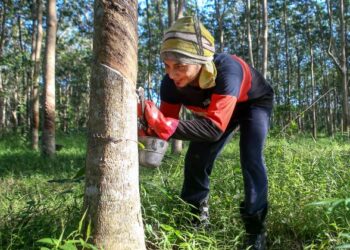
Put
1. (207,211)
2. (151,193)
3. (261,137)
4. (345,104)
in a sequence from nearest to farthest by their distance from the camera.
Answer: (261,137) < (207,211) < (151,193) < (345,104)

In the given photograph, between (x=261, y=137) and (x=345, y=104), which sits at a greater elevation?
(x=345, y=104)

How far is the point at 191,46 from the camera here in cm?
221

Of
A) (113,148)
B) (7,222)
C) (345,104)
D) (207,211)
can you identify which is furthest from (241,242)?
(345,104)

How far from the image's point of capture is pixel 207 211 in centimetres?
310

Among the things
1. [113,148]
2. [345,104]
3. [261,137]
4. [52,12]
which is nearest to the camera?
[113,148]

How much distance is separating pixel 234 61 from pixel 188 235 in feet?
3.47

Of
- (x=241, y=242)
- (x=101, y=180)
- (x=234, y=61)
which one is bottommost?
(x=241, y=242)

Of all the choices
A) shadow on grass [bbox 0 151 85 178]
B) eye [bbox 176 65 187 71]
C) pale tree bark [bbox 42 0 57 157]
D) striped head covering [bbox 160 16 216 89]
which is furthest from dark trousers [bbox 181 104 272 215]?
pale tree bark [bbox 42 0 57 157]

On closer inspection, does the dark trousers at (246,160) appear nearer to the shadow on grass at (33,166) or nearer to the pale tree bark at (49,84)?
the shadow on grass at (33,166)

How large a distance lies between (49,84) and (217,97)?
21.9 feet

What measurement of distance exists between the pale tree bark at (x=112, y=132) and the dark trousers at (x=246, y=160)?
925mm

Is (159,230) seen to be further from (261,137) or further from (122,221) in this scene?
(261,137)

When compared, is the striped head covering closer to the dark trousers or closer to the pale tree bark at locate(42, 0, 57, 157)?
the dark trousers

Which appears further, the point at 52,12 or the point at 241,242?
the point at 52,12
